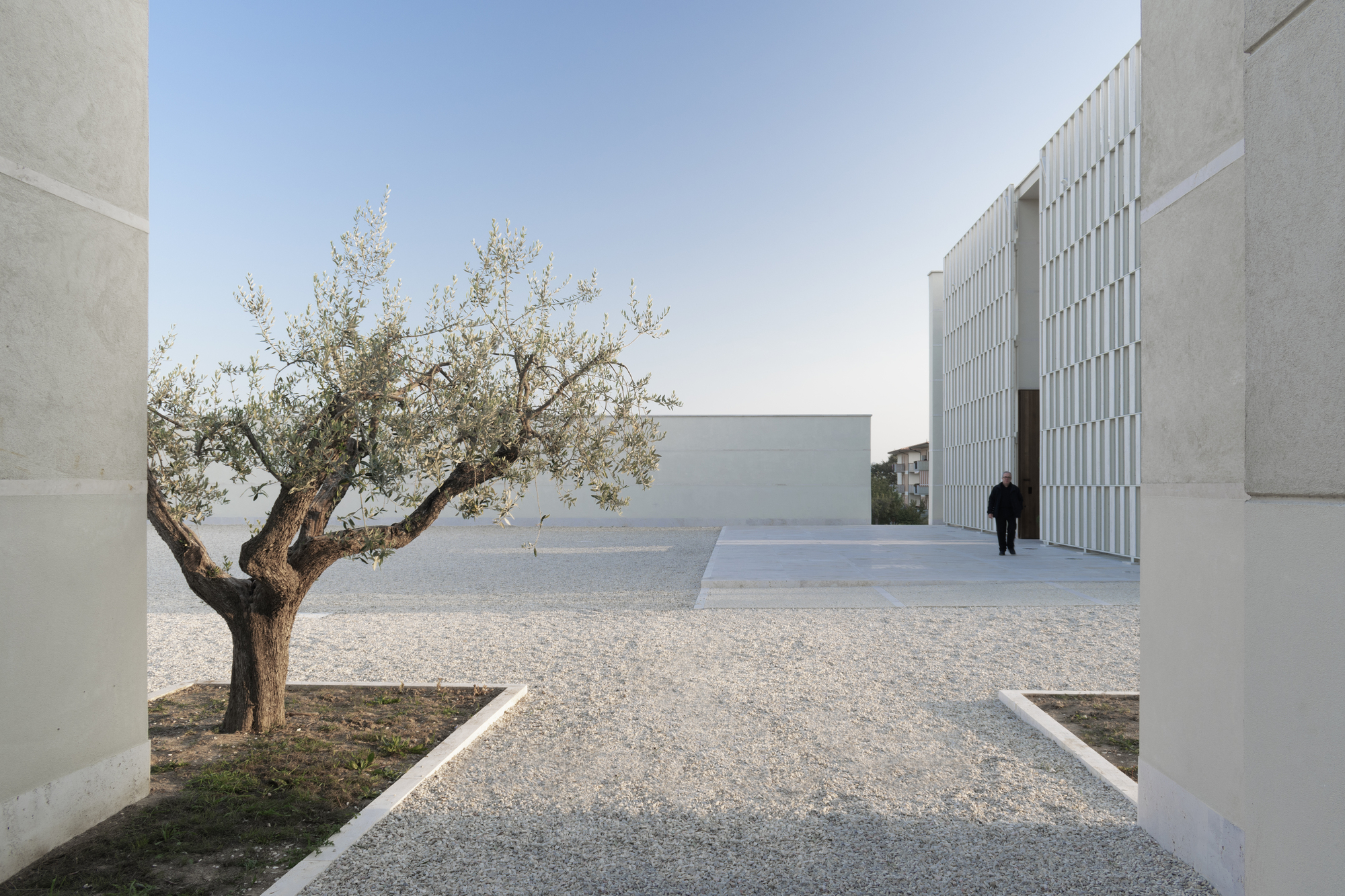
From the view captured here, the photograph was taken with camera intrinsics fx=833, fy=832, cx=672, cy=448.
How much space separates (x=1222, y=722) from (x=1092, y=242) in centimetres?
1514

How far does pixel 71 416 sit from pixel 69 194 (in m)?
0.94

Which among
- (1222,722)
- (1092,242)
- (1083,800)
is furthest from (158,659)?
(1092,242)

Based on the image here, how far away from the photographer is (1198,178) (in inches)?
132

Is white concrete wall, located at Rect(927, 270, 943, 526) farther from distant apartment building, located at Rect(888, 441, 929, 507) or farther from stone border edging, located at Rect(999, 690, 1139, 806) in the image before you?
distant apartment building, located at Rect(888, 441, 929, 507)

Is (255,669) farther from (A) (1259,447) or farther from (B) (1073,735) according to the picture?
(A) (1259,447)

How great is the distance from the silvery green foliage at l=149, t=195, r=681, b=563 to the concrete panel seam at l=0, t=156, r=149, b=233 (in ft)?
2.91

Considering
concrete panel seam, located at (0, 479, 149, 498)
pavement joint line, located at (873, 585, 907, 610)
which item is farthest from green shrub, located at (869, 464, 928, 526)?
concrete panel seam, located at (0, 479, 149, 498)

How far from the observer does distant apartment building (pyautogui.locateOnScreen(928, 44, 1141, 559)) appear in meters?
14.9

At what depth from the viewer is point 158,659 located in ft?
24.7

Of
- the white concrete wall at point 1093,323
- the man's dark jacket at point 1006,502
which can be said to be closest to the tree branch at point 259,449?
the white concrete wall at point 1093,323

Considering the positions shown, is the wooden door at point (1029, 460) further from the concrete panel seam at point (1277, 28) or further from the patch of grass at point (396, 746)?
the concrete panel seam at point (1277, 28)

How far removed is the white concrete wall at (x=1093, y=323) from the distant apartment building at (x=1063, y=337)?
0.09ft

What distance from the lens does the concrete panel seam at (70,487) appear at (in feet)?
10.5

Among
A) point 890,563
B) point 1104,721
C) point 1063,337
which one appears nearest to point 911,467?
point 1063,337
